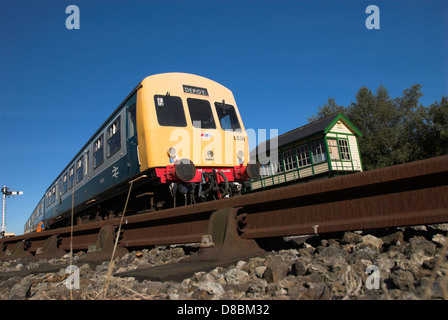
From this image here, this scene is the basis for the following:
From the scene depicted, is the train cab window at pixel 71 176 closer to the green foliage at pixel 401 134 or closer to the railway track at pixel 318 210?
the railway track at pixel 318 210

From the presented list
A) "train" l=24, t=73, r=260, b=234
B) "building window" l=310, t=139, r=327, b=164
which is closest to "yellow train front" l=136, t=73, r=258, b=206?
"train" l=24, t=73, r=260, b=234

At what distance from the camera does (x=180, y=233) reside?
4227mm

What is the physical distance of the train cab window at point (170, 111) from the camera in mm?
6371

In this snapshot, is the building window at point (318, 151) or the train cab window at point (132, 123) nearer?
the train cab window at point (132, 123)

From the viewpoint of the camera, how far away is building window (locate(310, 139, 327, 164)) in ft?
68.9

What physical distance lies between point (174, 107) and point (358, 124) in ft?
115

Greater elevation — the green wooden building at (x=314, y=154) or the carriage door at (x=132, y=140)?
the green wooden building at (x=314, y=154)

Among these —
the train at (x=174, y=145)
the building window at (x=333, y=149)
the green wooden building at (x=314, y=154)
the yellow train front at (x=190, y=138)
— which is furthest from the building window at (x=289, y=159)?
the yellow train front at (x=190, y=138)

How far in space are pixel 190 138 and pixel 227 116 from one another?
52.0 inches

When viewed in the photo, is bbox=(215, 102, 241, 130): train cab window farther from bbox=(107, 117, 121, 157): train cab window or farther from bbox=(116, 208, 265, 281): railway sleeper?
bbox=(116, 208, 265, 281): railway sleeper

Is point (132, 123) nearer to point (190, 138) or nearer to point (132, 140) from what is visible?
point (132, 140)

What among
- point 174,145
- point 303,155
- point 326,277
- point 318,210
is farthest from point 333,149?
point 326,277

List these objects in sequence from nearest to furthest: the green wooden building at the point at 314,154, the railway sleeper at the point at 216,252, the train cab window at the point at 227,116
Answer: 1. the railway sleeper at the point at 216,252
2. the train cab window at the point at 227,116
3. the green wooden building at the point at 314,154
